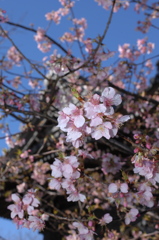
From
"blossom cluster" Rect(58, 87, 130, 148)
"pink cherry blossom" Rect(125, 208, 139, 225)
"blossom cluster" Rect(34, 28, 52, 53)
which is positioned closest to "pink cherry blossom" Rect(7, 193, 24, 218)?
"pink cherry blossom" Rect(125, 208, 139, 225)

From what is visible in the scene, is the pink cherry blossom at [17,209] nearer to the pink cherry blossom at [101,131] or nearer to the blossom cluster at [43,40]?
the pink cherry blossom at [101,131]

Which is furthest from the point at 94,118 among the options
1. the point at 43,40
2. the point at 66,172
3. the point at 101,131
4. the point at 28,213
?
the point at 43,40

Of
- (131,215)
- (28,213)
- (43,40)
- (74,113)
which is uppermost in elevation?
(43,40)

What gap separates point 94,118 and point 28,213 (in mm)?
1563

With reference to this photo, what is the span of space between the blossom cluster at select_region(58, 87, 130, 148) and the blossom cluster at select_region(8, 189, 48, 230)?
1.26 metres

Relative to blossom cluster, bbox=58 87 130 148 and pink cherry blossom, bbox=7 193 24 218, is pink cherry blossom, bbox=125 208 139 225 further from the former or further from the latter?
blossom cluster, bbox=58 87 130 148

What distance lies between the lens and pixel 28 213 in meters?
2.89

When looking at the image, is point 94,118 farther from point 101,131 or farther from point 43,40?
point 43,40

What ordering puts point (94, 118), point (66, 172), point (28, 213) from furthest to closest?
point (28, 213)
point (66, 172)
point (94, 118)

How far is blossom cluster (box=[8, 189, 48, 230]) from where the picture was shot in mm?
2832

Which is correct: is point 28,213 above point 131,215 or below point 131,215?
above

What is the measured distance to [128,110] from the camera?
19.5ft

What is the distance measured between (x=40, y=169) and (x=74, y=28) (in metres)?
3.34

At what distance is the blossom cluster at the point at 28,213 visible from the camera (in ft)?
9.29
